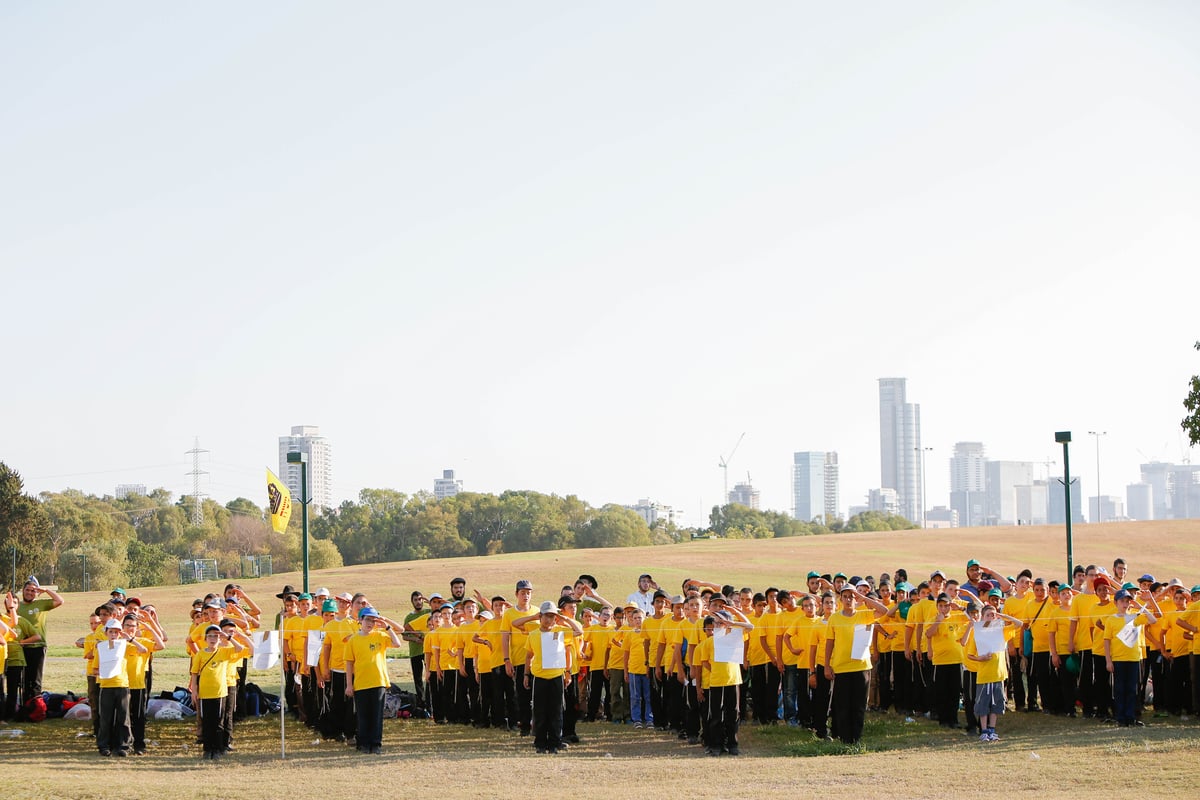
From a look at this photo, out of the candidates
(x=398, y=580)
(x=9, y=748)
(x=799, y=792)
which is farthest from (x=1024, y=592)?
(x=398, y=580)

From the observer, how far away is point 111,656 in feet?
51.0

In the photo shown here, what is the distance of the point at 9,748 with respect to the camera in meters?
16.4

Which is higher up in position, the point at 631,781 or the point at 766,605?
the point at 766,605

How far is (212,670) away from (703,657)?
230 inches

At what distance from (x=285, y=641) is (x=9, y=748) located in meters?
3.64

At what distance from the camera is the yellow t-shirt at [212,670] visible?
15547 mm

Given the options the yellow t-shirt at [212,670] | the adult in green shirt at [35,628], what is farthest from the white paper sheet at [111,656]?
the adult in green shirt at [35,628]

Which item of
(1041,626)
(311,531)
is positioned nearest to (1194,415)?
(1041,626)

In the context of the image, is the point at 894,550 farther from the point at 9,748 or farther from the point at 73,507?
the point at 9,748

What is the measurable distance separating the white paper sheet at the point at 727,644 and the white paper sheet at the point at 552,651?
1864 mm

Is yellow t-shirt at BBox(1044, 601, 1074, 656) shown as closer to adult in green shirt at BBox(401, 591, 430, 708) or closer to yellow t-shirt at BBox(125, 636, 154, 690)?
adult in green shirt at BBox(401, 591, 430, 708)

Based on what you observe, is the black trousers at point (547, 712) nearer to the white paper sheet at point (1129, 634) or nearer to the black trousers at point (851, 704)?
the black trousers at point (851, 704)

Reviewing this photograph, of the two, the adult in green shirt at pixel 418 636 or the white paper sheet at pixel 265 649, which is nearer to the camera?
the white paper sheet at pixel 265 649


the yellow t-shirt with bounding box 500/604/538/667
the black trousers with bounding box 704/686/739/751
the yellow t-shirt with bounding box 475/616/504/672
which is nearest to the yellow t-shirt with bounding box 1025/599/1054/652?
the black trousers with bounding box 704/686/739/751
